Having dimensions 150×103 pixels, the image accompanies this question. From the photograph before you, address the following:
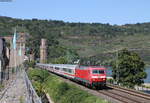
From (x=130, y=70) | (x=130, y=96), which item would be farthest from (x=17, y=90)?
(x=130, y=70)

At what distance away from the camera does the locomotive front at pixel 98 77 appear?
39875mm

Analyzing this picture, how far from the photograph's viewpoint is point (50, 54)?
599 ft

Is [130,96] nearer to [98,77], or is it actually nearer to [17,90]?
[98,77]

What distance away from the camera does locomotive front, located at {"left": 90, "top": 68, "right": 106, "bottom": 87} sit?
39.9 meters

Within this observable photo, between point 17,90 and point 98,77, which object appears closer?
point 17,90

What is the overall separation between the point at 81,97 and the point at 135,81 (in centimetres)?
5730

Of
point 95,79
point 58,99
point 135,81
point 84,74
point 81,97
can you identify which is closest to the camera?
point 81,97

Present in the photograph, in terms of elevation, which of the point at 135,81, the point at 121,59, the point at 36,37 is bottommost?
the point at 135,81

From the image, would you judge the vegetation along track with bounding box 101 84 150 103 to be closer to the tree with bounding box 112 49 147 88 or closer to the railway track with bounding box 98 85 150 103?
the railway track with bounding box 98 85 150 103

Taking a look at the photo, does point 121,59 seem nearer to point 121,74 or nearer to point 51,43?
point 121,74

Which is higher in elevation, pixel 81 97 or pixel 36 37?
pixel 36 37

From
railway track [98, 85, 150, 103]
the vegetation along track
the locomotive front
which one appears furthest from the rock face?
the locomotive front

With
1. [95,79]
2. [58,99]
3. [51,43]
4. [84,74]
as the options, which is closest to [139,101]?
[58,99]

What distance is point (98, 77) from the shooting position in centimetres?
4025
